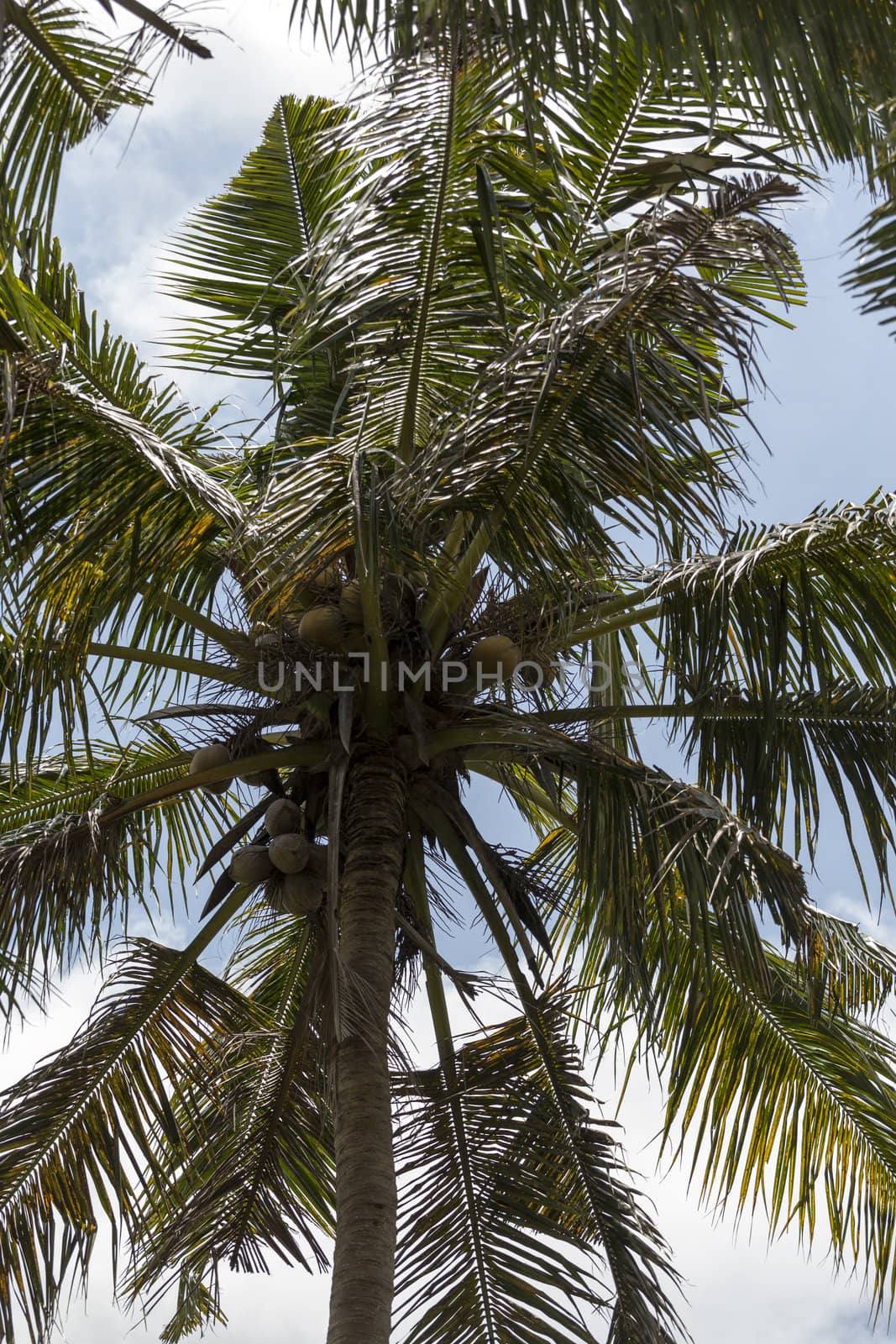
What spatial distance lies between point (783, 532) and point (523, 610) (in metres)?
1.04

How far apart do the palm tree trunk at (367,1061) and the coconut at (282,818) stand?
21 centimetres

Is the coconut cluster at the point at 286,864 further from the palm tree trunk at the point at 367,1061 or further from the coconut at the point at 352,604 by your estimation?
the coconut at the point at 352,604

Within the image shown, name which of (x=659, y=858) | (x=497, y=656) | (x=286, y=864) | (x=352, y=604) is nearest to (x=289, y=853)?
(x=286, y=864)

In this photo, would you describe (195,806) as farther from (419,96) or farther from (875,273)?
(875,273)

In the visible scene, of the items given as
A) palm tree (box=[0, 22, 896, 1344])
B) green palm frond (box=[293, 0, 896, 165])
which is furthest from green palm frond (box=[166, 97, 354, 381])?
green palm frond (box=[293, 0, 896, 165])

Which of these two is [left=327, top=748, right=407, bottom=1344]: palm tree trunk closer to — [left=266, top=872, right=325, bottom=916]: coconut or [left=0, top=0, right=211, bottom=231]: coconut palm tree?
[left=266, top=872, right=325, bottom=916]: coconut

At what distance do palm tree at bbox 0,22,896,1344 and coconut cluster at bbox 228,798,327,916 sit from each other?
0.02m

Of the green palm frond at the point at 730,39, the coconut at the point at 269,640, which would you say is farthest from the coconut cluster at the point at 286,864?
the green palm frond at the point at 730,39

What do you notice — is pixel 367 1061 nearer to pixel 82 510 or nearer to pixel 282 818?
pixel 282 818

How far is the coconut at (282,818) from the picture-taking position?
5.80m

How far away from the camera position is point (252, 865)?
225 inches

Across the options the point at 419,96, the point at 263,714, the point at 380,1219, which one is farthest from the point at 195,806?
the point at 419,96

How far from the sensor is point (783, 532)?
5.60 metres

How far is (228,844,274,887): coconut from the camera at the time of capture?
5727mm
